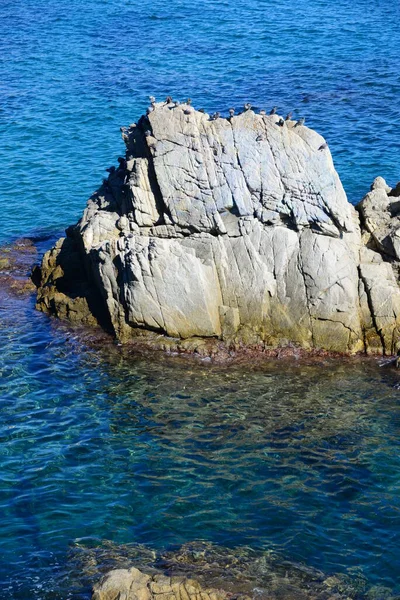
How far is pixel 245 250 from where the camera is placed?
1132 inches

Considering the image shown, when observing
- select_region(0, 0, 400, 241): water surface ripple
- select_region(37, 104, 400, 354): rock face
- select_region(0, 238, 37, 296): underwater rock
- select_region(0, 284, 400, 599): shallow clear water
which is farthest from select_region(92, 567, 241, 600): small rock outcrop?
select_region(0, 0, 400, 241): water surface ripple

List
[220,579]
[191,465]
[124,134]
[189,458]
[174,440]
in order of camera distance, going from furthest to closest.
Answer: [124,134] → [174,440] → [189,458] → [191,465] → [220,579]

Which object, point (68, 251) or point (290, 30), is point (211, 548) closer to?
point (68, 251)

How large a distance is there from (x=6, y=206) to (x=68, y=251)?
901 cm

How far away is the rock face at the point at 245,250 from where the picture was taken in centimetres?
2847

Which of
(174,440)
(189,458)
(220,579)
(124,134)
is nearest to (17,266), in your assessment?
(124,134)

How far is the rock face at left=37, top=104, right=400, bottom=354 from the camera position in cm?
2847

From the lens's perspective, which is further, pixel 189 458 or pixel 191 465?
pixel 189 458

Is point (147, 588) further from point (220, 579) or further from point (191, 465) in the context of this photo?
point (191, 465)

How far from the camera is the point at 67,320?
3100 centimetres

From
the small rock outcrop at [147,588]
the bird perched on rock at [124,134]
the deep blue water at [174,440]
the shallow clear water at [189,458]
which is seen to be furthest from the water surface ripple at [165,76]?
the small rock outcrop at [147,588]

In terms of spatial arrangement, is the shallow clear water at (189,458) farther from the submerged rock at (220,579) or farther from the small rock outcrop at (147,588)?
the small rock outcrop at (147,588)

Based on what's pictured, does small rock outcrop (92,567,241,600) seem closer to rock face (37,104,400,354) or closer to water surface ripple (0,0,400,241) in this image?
rock face (37,104,400,354)

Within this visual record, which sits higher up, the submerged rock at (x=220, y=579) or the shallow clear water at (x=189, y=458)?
the shallow clear water at (x=189, y=458)
